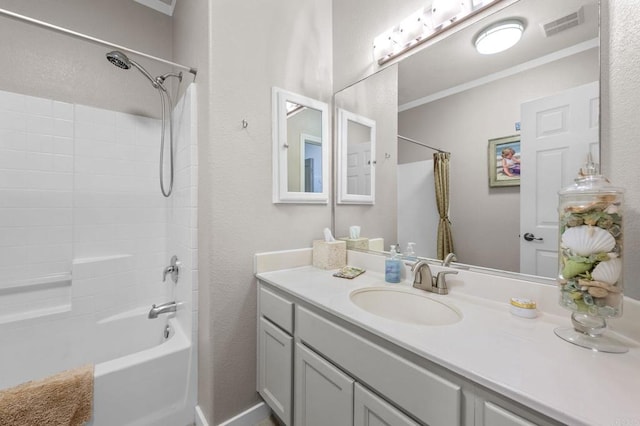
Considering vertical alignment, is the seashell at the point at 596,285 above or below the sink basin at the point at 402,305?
above

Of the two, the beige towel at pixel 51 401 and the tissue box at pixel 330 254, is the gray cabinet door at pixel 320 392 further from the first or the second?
the beige towel at pixel 51 401

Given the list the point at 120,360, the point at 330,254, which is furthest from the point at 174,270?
the point at 330,254

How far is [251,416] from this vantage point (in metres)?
1.38

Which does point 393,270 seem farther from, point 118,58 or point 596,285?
point 118,58

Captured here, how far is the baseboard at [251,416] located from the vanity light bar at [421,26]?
6.94ft

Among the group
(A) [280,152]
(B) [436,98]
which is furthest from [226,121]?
(B) [436,98]

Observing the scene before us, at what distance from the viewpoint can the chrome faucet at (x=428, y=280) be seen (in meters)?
1.09

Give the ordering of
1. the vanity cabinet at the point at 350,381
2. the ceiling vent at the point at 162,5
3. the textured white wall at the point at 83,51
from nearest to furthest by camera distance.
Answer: the vanity cabinet at the point at 350,381
the textured white wall at the point at 83,51
the ceiling vent at the point at 162,5

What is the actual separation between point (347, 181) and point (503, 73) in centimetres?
95

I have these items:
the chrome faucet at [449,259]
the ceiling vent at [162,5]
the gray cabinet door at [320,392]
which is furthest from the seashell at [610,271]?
the ceiling vent at [162,5]

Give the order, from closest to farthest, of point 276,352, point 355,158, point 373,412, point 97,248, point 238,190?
point 373,412, point 276,352, point 238,190, point 355,158, point 97,248

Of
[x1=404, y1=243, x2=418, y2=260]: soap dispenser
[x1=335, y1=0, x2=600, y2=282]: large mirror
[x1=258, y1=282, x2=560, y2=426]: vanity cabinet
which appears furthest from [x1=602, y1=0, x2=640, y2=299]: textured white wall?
[x1=404, y1=243, x2=418, y2=260]: soap dispenser

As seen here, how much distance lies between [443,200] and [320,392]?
0.99 metres

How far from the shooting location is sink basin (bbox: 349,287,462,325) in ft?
3.39
